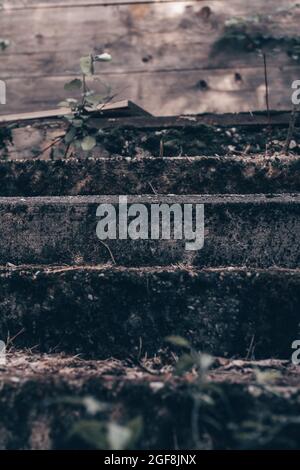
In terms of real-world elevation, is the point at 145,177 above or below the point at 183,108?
below

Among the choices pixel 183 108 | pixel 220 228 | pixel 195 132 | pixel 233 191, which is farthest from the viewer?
pixel 183 108

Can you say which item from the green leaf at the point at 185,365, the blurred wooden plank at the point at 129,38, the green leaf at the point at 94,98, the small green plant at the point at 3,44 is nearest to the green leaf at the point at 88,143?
the green leaf at the point at 94,98

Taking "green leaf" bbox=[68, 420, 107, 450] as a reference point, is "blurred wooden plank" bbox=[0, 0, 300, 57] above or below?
above

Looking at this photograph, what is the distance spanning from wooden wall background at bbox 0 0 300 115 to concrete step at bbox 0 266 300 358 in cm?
149

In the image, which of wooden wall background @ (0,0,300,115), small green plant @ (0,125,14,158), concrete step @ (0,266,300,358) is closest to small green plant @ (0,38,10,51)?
wooden wall background @ (0,0,300,115)

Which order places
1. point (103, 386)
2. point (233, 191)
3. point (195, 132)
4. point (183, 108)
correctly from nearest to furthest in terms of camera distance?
point (103, 386) → point (233, 191) → point (195, 132) → point (183, 108)

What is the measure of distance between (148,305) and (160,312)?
0.05 metres

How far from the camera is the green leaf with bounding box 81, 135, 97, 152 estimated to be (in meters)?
3.17

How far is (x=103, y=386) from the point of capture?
6.55 feet

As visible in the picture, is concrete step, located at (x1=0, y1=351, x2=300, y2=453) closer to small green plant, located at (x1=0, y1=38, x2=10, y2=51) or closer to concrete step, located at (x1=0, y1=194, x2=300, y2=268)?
concrete step, located at (x1=0, y1=194, x2=300, y2=268)

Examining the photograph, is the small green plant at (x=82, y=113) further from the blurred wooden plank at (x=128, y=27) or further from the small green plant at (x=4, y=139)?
the blurred wooden plank at (x=128, y=27)
